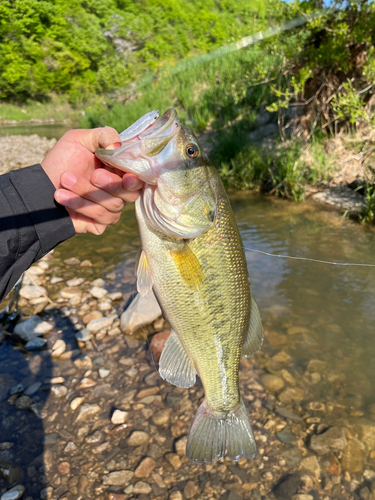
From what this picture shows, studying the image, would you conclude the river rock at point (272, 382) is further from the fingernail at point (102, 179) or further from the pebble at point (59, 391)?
the fingernail at point (102, 179)

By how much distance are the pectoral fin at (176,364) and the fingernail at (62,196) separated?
37.6 inches

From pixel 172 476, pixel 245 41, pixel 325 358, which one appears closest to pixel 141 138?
pixel 172 476

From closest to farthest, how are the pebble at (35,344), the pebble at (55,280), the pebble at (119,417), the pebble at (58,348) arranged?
1. the pebble at (119,417)
2. the pebble at (58,348)
3. the pebble at (35,344)
4. the pebble at (55,280)

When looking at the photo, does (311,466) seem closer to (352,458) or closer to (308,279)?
(352,458)

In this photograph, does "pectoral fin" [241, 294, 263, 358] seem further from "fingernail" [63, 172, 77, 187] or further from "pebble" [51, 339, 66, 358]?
"pebble" [51, 339, 66, 358]

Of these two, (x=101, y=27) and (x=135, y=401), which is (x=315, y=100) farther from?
(x=101, y=27)

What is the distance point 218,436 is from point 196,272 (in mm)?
1056

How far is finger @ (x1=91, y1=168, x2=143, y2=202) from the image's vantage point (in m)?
1.65

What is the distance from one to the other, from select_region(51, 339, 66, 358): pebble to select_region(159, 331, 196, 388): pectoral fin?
2428 millimetres

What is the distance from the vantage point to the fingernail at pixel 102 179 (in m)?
1.68

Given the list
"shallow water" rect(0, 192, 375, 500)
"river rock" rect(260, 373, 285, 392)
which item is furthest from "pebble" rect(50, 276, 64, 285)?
"river rock" rect(260, 373, 285, 392)

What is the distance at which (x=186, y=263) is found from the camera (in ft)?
5.62

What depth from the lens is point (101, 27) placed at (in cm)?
3516

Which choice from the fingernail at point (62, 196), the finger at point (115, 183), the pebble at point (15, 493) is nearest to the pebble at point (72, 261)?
the pebble at point (15, 493)
